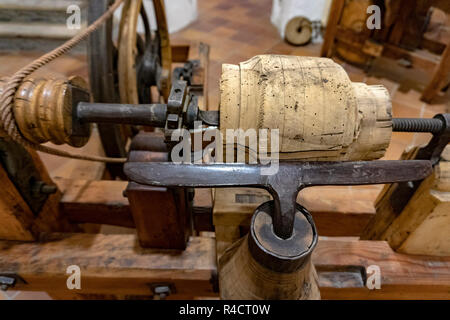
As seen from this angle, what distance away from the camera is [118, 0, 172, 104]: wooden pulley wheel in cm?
130

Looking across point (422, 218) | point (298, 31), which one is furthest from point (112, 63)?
point (298, 31)

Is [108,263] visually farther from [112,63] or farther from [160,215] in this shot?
[112,63]

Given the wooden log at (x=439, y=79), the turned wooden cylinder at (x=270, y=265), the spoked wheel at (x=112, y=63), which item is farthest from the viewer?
the wooden log at (x=439, y=79)

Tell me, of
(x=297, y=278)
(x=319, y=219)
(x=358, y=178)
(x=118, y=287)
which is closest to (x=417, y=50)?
(x=319, y=219)

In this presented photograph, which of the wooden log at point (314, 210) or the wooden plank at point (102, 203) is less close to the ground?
the wooden log at point (314, 210)

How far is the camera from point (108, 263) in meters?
0.89

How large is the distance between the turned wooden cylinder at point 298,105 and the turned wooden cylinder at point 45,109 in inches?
14.6

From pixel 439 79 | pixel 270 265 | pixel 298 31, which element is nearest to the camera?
pixel 270 265

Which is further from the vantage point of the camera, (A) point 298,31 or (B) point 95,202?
(A) point 298,31

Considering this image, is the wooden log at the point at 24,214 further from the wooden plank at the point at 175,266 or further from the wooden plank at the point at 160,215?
the wooden plank at the point at 160,215

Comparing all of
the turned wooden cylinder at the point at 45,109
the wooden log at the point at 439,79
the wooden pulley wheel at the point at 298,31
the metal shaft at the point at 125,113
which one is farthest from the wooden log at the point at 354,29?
the turned wooden cylinder at the point at 45,109

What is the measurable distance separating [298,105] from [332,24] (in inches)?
87.0

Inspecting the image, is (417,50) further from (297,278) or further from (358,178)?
(297,278)

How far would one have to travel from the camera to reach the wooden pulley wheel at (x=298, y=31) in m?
2.91
